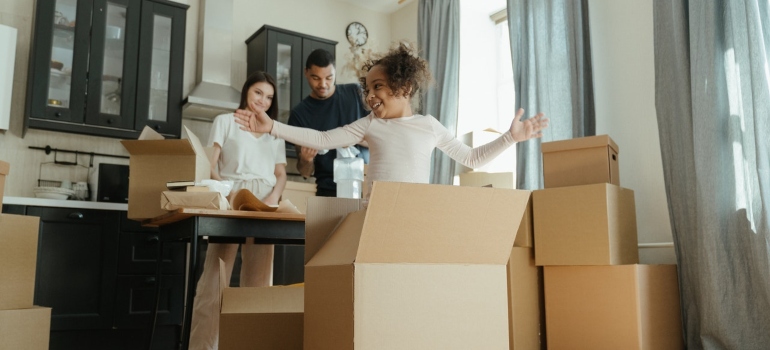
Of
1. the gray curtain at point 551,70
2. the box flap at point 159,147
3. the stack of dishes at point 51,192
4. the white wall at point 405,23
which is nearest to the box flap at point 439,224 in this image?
the box flap at point 159,147

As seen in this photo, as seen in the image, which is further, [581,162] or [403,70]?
[581,162]

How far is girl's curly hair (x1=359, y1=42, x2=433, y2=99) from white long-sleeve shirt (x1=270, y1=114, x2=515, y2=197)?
0.10m

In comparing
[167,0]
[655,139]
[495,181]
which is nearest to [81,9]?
[167,0]

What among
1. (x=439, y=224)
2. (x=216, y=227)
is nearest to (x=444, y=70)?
(x=216, y=227)

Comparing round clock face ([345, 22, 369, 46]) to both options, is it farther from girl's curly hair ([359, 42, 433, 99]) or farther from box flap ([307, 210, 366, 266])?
box flap ([307, 210, 366, 266])

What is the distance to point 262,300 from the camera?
5.93 feet

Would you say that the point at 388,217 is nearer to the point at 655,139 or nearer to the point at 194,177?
the point at 194,177

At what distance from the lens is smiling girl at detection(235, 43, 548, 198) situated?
1.97 m

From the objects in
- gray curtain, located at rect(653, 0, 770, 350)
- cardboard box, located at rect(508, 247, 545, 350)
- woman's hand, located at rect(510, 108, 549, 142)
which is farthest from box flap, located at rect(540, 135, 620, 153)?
woman's hand, located at rect(510, 108, 549, 142)

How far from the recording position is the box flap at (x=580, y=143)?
2.72m

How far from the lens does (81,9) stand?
158 inches

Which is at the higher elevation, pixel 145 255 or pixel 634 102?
pixel 634 102

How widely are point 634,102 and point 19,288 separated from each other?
9.34ft

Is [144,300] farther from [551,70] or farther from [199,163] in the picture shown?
[551,70]
